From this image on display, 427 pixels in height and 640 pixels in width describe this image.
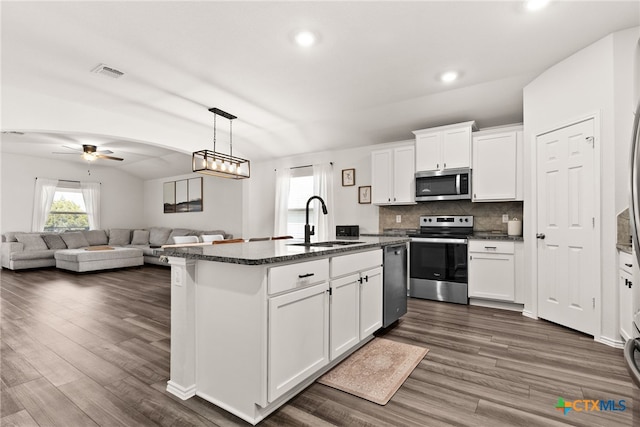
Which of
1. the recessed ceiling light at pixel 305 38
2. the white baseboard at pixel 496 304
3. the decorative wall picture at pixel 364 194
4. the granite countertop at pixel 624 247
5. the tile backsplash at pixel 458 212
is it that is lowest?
the white baseboard at pixel 496 304

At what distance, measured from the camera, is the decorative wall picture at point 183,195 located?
844 cm

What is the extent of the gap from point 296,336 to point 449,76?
3.23 meters

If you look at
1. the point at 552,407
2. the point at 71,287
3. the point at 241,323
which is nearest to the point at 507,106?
the point at 552,407

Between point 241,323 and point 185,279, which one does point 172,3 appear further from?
point 241,323

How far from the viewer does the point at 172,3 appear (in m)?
2.36

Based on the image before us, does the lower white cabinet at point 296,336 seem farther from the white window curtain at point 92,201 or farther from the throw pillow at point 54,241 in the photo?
the white window curtain at point 92,201

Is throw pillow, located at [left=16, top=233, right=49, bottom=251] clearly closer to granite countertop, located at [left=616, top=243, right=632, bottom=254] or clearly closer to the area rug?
the area rug

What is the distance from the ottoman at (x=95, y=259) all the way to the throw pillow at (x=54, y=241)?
566 mm

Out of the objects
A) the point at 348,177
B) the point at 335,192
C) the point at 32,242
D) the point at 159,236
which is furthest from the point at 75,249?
the point at 348,177

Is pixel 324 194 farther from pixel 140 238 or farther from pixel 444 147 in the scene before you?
pixel 140 238

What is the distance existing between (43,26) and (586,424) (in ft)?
15.5

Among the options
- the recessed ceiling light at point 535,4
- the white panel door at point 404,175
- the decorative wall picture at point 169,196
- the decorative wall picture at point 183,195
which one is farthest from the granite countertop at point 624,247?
the decorative wall picture at point 169,196

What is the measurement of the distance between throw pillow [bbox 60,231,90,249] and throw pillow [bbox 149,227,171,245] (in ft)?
4.90

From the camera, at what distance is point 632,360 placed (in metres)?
0.79
